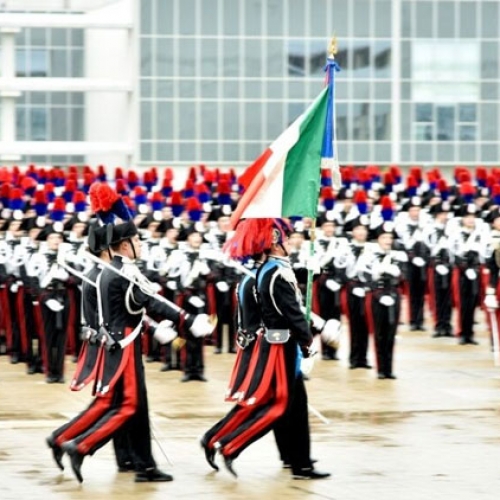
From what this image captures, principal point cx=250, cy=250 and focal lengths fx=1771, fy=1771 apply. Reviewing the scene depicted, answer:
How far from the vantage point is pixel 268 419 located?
1062cm

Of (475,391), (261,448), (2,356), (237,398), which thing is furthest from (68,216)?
(237,398)

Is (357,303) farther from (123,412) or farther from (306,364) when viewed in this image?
(123,412)

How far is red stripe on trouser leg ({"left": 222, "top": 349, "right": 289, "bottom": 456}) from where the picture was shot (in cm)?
1061

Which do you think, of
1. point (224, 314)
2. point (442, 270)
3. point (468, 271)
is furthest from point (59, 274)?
point (442, 270)

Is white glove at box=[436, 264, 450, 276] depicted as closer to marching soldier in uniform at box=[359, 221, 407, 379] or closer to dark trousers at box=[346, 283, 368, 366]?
dark trousers at box=[346, 283, 368, 366]

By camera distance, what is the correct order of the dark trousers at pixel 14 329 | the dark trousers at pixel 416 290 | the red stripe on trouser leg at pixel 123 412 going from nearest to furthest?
the red stripe on trouser leg at pixel 123 412
the dark trousers at pixel 14 329
the dark trousers at pixel 416 290

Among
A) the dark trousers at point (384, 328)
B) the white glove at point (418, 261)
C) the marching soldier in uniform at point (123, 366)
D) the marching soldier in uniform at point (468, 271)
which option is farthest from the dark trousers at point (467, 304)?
the marching soldier in uniform at point (123, 366)

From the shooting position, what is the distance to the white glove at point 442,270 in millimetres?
21016

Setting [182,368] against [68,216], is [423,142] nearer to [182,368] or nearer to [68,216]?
[68,216]

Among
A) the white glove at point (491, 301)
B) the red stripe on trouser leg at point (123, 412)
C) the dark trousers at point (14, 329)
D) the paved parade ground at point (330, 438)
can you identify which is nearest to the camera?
the paved parade ground at point (330, 438)

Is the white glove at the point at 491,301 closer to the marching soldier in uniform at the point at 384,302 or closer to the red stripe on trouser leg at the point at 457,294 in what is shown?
the marching soldier in uniform at the point at 384,302

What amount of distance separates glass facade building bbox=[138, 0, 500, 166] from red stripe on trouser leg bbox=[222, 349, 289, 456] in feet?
106

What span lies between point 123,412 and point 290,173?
220 cm

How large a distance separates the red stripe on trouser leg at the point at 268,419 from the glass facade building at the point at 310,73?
1266 inches
